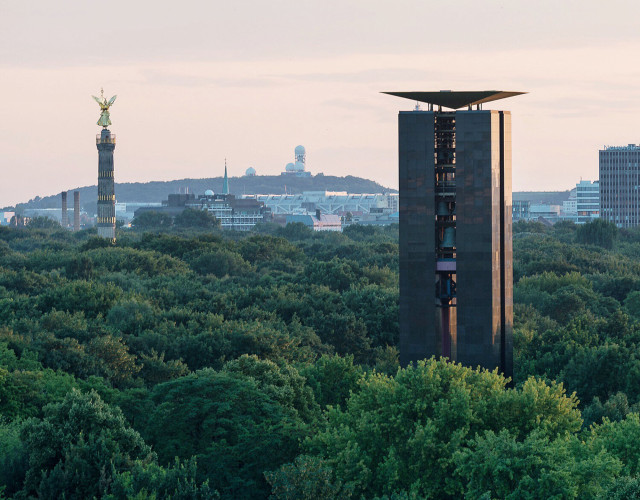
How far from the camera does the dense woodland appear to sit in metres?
50.1

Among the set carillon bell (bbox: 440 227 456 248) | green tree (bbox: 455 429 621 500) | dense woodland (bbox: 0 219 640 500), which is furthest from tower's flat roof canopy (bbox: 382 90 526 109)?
green tree (bbox: 455 429 621 500)

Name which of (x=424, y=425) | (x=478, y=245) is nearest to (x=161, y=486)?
(x=424, y=425)

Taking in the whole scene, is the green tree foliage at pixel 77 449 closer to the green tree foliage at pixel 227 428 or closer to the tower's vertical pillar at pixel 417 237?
the green tree foliage at pixel 227 428

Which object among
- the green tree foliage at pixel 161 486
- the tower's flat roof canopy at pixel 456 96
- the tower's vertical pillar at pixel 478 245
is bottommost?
the green tree foliage at pixel 161 486

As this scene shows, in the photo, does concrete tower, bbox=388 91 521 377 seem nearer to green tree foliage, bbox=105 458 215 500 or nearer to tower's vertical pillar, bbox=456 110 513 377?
tower's vertical pillar, bbox=456 110 513 377

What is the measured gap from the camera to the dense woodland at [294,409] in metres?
50.1

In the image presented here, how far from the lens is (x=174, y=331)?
9594 centimetres

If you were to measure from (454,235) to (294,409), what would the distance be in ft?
38.1

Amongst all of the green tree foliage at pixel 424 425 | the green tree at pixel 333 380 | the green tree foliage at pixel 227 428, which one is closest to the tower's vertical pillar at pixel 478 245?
the green tree foliage at pixel 424 425

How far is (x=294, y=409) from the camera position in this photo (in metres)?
62.7

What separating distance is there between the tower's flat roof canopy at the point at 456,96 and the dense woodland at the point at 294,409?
13832 mm

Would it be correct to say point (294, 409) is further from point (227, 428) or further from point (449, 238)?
point (449, 238)

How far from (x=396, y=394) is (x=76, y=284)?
64.1 meters

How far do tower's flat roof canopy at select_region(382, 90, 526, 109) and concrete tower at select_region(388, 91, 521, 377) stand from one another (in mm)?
49
